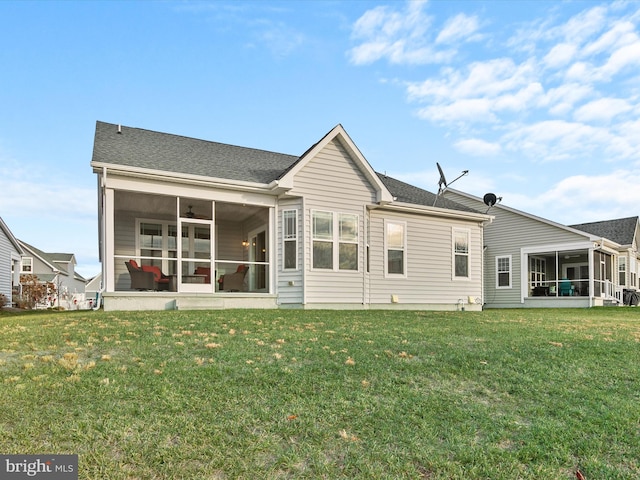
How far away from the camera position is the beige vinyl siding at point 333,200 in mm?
11758

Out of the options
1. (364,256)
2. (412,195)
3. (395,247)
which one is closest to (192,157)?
(364,256)

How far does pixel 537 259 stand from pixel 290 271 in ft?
58.2

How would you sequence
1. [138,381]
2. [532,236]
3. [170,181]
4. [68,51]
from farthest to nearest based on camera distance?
1. [532,236]
2. [68,51]
3. [170,181]
4. [138,381]

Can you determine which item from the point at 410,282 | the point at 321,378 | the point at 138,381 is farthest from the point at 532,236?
the point at 138,381

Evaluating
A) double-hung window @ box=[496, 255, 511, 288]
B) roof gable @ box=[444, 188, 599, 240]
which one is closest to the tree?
roof gable @ box=[444, 188, 599, 240]

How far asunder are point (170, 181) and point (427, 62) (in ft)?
33.0

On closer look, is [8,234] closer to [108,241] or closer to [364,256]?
[108,241]

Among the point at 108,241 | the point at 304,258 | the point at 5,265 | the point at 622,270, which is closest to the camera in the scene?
the point at 108,241

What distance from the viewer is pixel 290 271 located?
38.5 feet

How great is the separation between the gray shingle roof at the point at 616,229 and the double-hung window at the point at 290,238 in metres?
21.9

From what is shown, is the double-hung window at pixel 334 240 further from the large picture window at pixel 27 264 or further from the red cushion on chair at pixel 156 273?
the large picture window at pixel 27 264

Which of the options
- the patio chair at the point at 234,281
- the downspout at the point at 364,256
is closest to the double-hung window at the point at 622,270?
the downspout at the point at 364,256

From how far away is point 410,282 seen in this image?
13.8 meters

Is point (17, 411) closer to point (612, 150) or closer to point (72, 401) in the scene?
point (72, 401)
